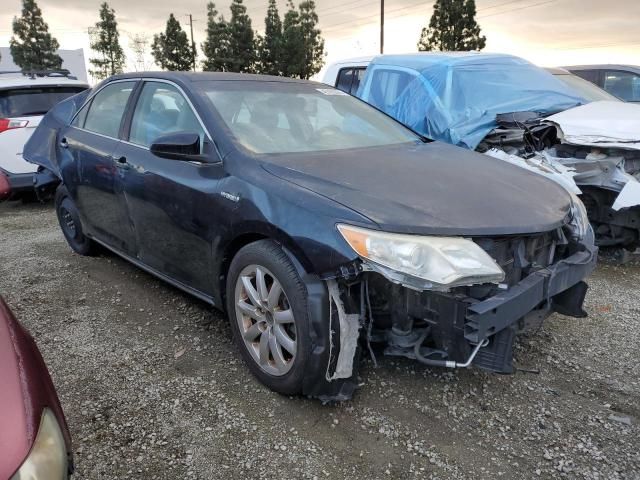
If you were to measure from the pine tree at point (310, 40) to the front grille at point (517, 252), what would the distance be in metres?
34.2

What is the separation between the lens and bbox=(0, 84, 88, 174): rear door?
6469mm

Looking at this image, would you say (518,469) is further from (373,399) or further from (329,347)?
(329,347)

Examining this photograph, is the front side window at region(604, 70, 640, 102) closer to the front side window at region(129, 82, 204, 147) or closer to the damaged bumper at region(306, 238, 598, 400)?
the damaged bumper at region(306, 238, 598, 400)

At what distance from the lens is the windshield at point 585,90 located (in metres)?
6.25

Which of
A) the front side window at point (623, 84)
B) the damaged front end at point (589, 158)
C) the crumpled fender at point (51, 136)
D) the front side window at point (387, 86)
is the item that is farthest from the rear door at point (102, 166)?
the front side window at point (623, 84)

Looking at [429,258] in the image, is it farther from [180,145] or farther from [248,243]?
[180,145]

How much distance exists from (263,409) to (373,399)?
55 centimetres

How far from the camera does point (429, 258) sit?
2080 mm

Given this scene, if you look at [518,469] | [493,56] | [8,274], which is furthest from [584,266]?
[8,274]

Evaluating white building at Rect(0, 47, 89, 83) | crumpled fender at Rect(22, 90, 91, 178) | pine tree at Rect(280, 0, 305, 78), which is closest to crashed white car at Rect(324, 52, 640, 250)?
crumpled fender at Rect(22, 90, 91, 178)

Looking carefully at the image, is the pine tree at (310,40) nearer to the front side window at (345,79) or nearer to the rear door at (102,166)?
the front side window at (345,79)

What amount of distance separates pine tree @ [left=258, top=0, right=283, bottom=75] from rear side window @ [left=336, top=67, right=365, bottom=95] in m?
29.4

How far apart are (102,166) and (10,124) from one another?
3.71m

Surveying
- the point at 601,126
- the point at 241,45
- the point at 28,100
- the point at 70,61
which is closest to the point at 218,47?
the point at 241,45
